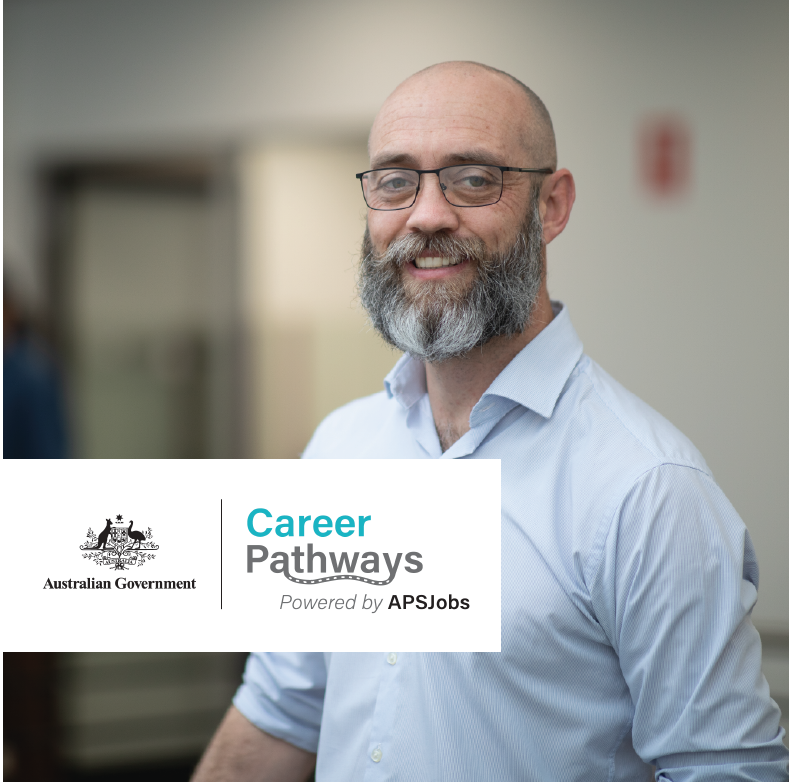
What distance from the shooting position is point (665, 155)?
2152 millimetres

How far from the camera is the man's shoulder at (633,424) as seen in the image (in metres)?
0.90

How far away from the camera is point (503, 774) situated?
936 mm

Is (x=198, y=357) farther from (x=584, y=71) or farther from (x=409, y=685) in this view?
(x=409, y=685)

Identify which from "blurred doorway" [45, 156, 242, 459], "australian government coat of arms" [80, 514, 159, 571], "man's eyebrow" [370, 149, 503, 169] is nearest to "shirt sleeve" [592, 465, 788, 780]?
"man's eyebrow" [370, 149, 503, 169]

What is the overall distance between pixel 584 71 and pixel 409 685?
5.60 ft

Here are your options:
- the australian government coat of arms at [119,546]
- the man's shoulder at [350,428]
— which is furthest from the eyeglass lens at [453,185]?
the australian government coat of arms at [119,546]

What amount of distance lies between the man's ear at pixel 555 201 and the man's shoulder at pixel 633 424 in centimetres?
17

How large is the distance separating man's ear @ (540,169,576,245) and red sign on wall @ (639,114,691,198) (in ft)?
3.87

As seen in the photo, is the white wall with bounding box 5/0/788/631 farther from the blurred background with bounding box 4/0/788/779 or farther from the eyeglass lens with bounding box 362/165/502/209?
the eyeglass lens with bounding box 362/165/502/209

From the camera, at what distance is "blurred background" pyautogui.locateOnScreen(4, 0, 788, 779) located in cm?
206

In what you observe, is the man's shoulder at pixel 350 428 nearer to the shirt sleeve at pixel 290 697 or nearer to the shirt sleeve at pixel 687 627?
the shirt sleeve at pixel 290 697

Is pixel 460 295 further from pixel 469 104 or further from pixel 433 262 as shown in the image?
pixel 469 104

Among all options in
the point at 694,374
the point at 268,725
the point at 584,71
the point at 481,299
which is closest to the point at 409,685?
the point at 268,725

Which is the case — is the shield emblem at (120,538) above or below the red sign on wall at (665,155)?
below
